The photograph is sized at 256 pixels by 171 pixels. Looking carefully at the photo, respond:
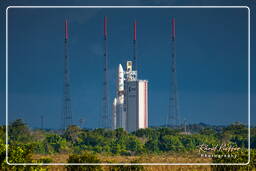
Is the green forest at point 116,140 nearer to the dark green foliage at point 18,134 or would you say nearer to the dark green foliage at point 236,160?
the dark green foliage at point 18,134

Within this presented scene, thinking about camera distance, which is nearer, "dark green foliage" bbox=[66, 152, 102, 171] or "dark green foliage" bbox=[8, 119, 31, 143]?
"dark green foliage" bbox=[66, 152, 102, 171]

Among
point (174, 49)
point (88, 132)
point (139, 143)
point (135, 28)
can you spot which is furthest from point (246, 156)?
point (88, 132)

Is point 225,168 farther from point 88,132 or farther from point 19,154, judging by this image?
point 88,132

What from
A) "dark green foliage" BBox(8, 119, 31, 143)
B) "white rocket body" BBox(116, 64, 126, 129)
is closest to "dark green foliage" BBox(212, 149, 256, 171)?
"white rocket body" BBox(116, 64, 126, 129)

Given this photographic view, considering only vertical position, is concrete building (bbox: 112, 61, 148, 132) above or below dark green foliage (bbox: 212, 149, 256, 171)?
above

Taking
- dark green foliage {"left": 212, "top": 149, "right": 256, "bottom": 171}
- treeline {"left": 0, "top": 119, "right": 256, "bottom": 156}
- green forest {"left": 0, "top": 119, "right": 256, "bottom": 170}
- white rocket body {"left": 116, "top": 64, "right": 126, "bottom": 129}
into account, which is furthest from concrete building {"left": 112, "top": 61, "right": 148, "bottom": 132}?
treeline {"left": 0, "top": 119, "right": 256, "bottom": 156}

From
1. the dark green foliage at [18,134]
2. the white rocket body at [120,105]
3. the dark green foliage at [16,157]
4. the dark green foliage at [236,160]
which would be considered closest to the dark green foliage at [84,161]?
the dark green foliage at [16,157]

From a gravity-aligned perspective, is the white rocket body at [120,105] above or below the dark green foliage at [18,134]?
above

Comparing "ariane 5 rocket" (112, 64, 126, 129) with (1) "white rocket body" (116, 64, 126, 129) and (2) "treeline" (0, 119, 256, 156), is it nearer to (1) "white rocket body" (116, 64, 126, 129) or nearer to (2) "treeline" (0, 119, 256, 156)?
(1) "white rocket body" (116, 64, 126, 129)

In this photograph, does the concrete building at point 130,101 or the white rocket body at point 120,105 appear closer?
the concrete building at point 130,101

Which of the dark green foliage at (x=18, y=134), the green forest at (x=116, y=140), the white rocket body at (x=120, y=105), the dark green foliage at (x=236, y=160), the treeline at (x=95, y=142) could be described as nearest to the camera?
the dark green foliage at (x=236, y=160)

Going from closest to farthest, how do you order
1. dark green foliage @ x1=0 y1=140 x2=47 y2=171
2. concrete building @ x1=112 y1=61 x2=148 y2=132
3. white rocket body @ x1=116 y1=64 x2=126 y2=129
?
1. dark green foliage @ x1=0 y1=140 x2=47 y2=171
2. concrete building @ x1=112 y1=61 x2=148 y2=132
3. white rocket body @ x1=116 y1=64 x2=126 y2=129

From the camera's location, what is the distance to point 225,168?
9422 millimetres

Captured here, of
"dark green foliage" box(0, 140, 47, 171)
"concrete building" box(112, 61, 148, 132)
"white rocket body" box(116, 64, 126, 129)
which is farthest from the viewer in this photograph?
"white rocket body" box(116, 64, 126, 129)
